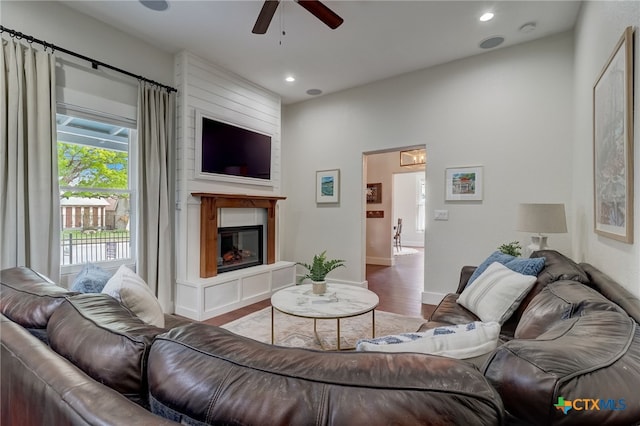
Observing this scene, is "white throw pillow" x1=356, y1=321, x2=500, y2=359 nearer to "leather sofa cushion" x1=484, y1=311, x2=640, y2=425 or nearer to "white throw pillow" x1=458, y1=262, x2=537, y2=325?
"leather sofa cushion" x1=484, y1=311, x2=640, y2=425

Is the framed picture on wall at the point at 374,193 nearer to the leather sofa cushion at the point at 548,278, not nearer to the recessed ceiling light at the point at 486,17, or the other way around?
the recessed ceiling light at the point at 486,17

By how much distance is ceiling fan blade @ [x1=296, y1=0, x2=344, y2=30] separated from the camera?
7.33ft

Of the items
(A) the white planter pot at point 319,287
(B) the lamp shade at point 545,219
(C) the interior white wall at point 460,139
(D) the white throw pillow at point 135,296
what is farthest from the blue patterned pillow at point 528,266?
(D) the white throw pillow at point 135,296

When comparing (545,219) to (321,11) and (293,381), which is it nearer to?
(321,11)

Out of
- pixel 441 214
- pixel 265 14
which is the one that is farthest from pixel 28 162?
pixel 441 214

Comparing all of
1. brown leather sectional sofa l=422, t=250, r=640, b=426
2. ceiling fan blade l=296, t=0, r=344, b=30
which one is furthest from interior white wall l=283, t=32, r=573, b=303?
brown leather sectional sofa l=422, t=250, r=640, b=426

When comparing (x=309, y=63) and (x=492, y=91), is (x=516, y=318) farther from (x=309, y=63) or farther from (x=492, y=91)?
(x=309, y=63)

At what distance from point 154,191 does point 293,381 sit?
3.29m

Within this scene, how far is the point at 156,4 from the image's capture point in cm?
270

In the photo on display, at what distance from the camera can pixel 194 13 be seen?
284 cm

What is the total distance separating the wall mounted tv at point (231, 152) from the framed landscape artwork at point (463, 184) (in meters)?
2.55

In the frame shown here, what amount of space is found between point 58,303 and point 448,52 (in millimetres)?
4120

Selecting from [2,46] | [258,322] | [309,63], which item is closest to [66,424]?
[258,322]

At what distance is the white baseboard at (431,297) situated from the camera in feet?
12.6
